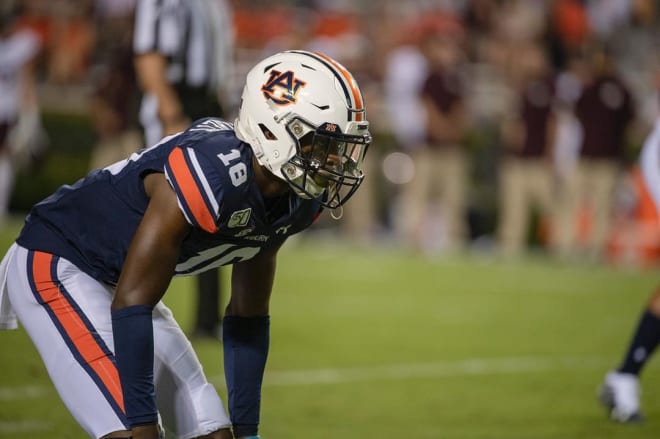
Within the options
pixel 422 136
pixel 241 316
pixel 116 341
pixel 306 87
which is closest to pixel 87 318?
pixel 116 341

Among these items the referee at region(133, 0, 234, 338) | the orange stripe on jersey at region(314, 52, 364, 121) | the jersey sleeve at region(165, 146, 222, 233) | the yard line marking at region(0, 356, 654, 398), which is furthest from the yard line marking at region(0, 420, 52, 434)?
the orange stripe on jersey at region(314, 52, 364, 121)

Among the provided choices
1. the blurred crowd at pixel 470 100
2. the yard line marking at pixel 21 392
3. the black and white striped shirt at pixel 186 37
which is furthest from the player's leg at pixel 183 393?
the blurred crowd at pixel 470 100

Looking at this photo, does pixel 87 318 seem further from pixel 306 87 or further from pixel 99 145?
pixel 99 145

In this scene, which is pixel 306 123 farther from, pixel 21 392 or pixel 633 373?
pixel 21 392

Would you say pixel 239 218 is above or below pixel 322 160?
below

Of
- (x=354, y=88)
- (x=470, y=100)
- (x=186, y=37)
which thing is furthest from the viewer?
(x=470, y=100)

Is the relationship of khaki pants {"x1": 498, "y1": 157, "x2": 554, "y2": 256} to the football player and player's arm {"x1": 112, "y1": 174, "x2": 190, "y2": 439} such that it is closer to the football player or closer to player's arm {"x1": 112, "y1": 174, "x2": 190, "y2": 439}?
the football player

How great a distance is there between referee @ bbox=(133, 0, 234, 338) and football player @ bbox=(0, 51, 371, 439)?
7.87ft

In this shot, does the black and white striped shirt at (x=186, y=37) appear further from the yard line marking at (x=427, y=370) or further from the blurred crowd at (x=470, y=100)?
the blurred crowd at (x=470, y=100)

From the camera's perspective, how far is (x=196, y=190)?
277 centimetres

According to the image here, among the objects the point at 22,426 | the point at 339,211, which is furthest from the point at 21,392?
the point at 339,211

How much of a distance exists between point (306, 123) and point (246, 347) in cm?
79

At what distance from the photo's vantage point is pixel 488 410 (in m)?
5.02

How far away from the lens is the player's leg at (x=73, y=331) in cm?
293
